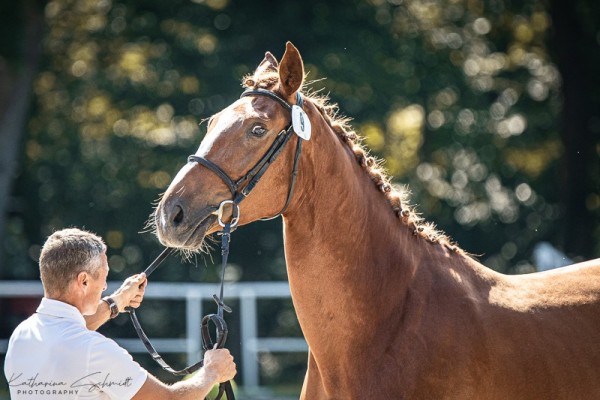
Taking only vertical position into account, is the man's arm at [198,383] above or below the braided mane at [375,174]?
below

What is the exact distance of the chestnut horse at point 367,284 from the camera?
3.77 m

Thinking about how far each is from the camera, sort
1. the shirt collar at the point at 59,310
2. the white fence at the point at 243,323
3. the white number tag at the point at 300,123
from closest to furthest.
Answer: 1. the shirt collar at the point at 59,310
2. the white number tag at the point at 300,123
3. the white fence at the point at 243,323

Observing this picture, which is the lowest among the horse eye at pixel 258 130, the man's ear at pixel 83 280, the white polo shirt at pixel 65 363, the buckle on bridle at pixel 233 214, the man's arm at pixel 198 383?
the man's arm at pixel 198 383

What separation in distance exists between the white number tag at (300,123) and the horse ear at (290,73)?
9 centimetres

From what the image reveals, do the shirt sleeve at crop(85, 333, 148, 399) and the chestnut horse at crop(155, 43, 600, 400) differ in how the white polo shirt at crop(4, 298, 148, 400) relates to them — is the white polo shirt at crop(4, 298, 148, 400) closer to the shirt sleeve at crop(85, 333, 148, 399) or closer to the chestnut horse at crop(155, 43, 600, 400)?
the shirt sleeve at crop(85, 333, 148, 399)

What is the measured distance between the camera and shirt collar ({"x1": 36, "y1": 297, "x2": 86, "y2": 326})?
11.0 feet

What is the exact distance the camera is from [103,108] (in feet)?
57.4

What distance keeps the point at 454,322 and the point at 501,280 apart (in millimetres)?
490

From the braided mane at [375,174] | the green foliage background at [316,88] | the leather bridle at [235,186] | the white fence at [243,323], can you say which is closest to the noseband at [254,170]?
the leather bridle at [235,186]

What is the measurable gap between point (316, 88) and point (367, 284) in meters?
12.3

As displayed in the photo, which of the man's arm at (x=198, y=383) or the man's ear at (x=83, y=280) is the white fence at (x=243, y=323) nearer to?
the man's arm at (x=198, y=383)

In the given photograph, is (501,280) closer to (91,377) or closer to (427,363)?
(427,363)

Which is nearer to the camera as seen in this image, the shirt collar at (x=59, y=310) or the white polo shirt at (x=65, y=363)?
the white polo shirt at (x=65, y=363)

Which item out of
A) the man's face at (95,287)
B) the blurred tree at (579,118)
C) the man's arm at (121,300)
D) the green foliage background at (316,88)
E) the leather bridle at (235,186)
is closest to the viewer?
the man's face at (95,287)
